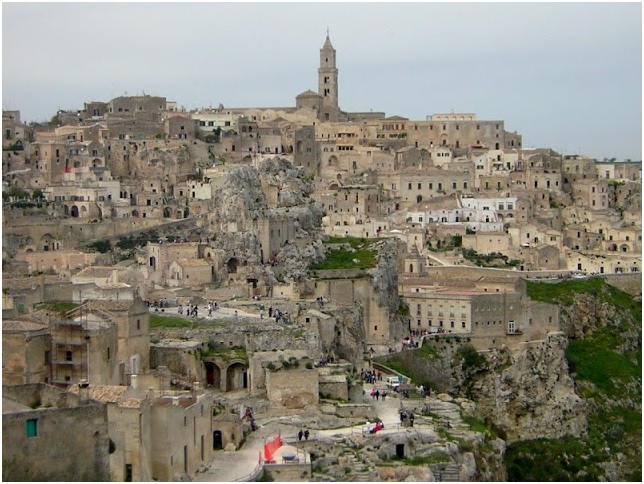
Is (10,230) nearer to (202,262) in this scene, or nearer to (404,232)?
(202,262)

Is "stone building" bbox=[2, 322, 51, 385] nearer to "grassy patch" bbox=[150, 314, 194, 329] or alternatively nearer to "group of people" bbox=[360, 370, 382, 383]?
"grassy patch" bbox=[150, 314, 194, 329]

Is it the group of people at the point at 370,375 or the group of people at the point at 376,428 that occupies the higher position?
the group of people at the point at 370,375

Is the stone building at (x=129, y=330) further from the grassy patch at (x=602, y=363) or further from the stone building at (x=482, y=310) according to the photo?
the grassy patch at (x=602, y=363)

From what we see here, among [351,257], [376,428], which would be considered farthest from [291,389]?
[351,257]

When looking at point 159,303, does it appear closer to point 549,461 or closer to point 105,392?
point 549,461

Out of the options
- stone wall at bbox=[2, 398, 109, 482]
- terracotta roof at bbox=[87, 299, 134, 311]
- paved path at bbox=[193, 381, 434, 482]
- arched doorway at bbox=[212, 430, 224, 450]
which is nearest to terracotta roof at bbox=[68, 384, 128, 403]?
stone wall at bbox=[2, 398, 109, 482]

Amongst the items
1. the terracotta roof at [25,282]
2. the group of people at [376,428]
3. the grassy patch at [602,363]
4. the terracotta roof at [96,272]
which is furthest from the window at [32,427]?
the grassy patch at [602,363]

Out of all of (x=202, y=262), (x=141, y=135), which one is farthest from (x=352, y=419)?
(x=141, y=135)
